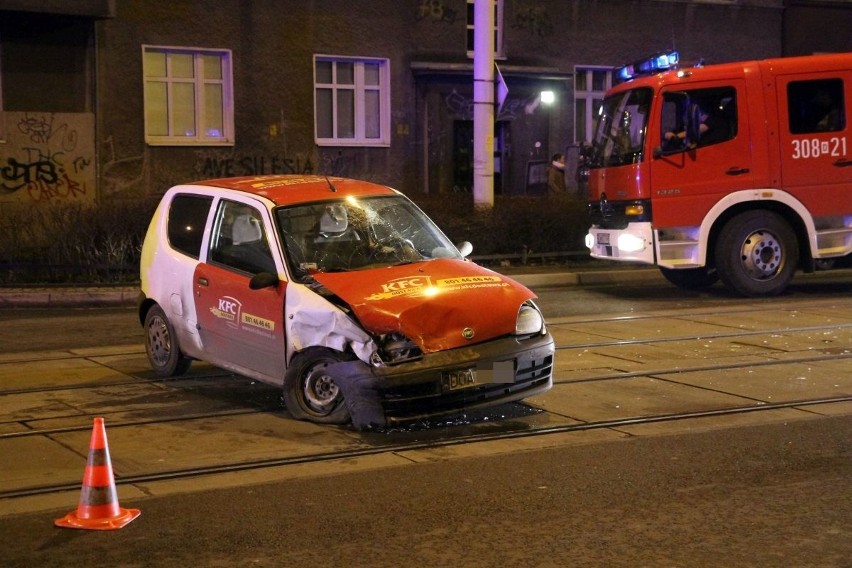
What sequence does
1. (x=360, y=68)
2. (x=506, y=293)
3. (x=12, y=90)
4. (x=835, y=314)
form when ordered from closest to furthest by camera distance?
1. (x=506, y=293)
2. (x=835, y=314)
3. (x=12, y=90)
4. (x=360, y=68)

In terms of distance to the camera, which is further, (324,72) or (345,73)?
(345,73)

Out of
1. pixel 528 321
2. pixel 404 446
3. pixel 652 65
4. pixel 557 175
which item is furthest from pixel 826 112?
pixel 404 446

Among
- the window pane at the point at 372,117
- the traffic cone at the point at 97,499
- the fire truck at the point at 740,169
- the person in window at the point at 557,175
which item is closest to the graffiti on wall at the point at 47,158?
the window pane at the point at 372,117

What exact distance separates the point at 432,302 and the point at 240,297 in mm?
1548

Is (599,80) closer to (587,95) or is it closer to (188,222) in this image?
(587,95)

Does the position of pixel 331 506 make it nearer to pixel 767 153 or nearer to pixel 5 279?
pixel 767 153

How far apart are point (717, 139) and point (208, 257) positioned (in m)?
7.50

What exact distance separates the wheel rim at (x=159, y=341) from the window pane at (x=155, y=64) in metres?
13.9

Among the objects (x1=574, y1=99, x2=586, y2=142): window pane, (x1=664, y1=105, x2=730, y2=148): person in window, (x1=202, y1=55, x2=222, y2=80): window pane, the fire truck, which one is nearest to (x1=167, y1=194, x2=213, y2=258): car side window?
the fire truck

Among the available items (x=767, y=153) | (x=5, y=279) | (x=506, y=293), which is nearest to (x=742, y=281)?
(x=767, y=153)

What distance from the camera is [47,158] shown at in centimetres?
2145

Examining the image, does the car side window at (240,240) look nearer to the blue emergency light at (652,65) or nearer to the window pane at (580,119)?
the blue emergency light at (652,65)

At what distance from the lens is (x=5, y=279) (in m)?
15.4

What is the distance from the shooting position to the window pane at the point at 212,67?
2306 centimetres
